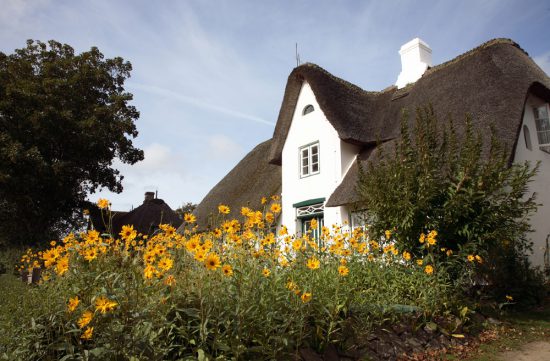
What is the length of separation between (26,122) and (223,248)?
57.7 ft

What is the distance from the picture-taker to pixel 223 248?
3.64 metres

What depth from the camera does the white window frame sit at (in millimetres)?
11073

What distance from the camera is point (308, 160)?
11.5 m

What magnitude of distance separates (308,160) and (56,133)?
1308 cm

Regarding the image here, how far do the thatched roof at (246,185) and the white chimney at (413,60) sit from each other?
5576 mm

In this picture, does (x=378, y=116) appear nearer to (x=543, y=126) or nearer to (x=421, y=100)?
(x=421, y=100)

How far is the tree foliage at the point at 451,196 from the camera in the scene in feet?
17.9

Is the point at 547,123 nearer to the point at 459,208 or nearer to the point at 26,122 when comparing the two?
the point at 459,208

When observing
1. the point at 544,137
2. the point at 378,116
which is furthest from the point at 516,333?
the point at 378,116

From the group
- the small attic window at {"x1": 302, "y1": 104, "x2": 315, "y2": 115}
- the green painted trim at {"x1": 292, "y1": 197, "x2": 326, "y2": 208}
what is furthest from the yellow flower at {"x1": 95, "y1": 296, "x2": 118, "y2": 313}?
the small attic window at {"x1": 302, "y1": 104, "x2": 315, "y2": 115}

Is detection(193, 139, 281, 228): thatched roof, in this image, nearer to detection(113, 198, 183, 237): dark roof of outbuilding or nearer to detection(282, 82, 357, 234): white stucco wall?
detection(282, 82, 357, 234): white stucco wall

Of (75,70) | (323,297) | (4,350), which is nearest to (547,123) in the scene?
(323,297)

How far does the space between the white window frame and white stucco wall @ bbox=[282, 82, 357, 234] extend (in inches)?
3.4

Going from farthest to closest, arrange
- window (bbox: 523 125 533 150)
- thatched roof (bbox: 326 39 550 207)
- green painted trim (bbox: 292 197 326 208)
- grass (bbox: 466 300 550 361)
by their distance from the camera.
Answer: green painted trim (bbox: 292 197 326 208) < window (bbox: 523 125 533 150) < thatched roof (bbox: 326 39 550 207) < grass (bbox: 466 300 550 361)
